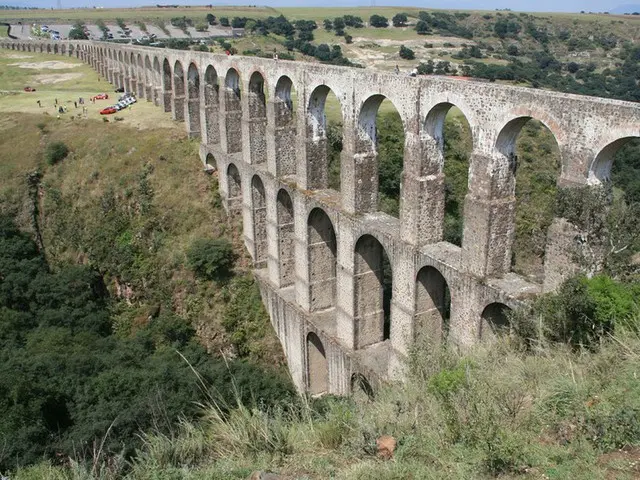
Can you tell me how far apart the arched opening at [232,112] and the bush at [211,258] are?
18.6 feet

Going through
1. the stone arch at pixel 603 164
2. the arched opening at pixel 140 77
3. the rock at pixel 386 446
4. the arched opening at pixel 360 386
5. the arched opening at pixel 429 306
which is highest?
the arched opening at pixel 140 77

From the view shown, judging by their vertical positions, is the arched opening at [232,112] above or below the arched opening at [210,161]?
above

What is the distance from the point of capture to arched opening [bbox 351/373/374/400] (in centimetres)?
2240

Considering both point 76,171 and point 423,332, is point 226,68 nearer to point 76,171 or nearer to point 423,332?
point 76,171

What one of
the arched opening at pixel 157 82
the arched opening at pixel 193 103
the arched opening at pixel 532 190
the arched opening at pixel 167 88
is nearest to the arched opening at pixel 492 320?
the arched opening at pixel 532 190

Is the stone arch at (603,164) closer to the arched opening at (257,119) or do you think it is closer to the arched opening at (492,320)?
the arched opening at (492,320)

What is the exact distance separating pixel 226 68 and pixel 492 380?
26.6m

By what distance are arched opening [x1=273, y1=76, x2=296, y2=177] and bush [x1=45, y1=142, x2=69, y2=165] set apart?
20.9m

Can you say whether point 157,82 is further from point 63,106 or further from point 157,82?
point 63,106

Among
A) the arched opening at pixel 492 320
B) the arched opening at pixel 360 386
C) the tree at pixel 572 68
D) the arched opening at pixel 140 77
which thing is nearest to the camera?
the arched opening at pixel 492 320

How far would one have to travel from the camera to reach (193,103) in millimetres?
39156

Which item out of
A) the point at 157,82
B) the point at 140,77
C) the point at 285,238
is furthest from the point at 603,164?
the point at 140,77

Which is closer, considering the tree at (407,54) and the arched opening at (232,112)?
the arched opening at (232,112)

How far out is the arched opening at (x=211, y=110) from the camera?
35.8m
